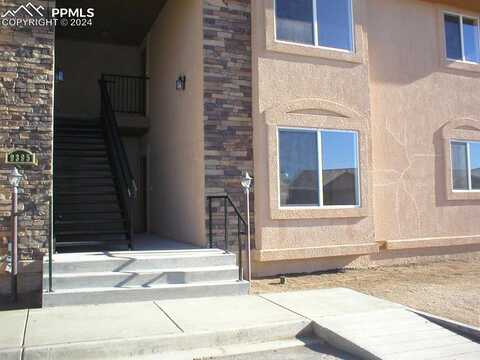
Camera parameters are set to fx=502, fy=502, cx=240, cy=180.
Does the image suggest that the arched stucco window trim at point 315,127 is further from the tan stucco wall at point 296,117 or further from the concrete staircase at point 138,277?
the concrete staircase at point 138,277

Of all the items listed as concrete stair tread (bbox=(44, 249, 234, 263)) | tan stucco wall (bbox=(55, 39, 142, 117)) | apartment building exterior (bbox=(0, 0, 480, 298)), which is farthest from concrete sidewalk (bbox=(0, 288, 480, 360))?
tan stucco wall (bbox=(55, 39, 142, 117))

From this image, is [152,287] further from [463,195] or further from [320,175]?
[463,195]

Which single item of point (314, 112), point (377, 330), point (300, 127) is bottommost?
point (377, 330)

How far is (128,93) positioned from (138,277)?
24.8ft

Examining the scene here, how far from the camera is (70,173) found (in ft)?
35.1

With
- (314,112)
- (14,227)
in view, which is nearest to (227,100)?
(314,112)

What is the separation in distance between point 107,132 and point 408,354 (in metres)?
8.23

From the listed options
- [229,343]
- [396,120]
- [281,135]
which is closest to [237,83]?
[281,135]

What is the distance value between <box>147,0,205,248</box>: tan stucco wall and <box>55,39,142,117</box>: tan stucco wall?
1330 mm

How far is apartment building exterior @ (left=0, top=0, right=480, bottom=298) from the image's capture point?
783cm

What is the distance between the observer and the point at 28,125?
767 cm

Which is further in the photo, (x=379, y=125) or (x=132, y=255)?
(x=379, y=125)

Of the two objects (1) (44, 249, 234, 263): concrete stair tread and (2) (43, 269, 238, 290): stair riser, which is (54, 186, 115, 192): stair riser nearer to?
(1) (44, 249, 234, 263): concrete stair tread

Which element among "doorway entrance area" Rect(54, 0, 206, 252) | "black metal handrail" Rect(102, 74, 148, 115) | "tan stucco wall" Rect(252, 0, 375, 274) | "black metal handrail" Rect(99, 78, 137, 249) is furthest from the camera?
"black metal handrail" Rect(102, 74, 148, 115)
